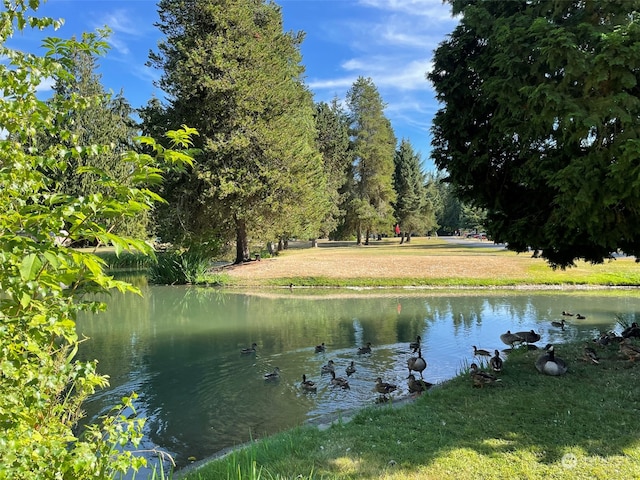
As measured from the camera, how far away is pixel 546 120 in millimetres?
6090

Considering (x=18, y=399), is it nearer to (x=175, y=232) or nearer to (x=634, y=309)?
(x=634, y=309)

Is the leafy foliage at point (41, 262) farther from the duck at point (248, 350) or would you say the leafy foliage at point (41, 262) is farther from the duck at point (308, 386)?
the duck at point (248, 350)

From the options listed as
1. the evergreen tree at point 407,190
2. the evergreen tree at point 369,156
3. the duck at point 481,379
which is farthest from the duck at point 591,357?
the evergreen tree at point 407,190

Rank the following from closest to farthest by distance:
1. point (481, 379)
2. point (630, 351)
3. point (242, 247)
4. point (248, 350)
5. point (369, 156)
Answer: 1. point (481, 379)
2. point (630, 351)
3. point (248, 350)
4. point (242, 247)
5. point (369, 156)

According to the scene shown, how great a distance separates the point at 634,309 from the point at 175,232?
897 inches

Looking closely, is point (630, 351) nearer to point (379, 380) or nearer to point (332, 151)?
point (379, 380)

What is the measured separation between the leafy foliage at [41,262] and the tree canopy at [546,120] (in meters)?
5.22

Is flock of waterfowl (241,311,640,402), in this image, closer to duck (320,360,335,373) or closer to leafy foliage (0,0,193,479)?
duck (320,360,335,373)

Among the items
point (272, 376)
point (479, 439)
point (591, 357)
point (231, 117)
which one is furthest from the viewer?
point (231, 117)

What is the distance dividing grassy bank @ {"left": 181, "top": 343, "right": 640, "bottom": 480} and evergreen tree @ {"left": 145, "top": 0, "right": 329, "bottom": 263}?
2017 cm

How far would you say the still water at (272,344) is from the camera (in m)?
7.68

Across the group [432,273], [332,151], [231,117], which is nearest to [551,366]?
[432,273]

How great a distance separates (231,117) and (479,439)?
957 inches

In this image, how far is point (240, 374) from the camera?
9836 mm
